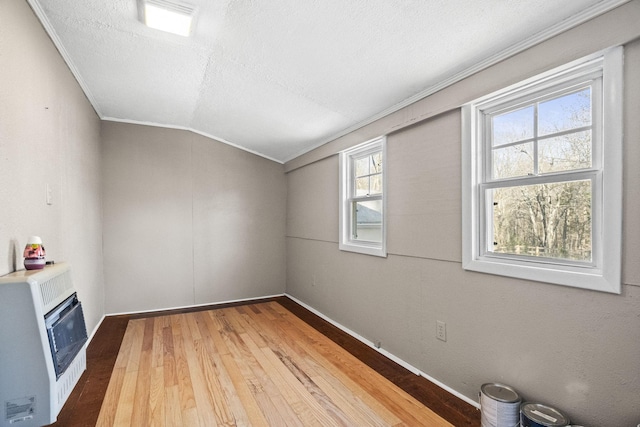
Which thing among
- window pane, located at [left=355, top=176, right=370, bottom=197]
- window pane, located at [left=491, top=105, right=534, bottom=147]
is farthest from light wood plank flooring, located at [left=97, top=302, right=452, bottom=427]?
window pane, located at [left=491, top=105, right=534, bottom=147]

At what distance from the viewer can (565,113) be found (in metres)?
1.69

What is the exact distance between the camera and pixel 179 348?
2.96 m

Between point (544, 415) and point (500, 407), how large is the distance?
0.19m

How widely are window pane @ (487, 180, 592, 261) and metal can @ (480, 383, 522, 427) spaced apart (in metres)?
0.80

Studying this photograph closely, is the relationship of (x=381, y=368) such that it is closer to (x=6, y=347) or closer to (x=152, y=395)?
(x=152, y=395)

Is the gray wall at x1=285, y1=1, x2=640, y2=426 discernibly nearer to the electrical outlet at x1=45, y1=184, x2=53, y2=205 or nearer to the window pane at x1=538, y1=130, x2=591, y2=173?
the window pane at x1=538, y1=130, x2=591, y2=173

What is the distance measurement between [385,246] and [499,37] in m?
1.73

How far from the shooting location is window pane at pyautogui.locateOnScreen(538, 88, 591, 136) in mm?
1609

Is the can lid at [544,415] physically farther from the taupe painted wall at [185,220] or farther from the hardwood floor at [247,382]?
the taupe painted wall at [185,220]

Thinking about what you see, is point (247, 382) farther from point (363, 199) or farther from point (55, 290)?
point (363, 199)

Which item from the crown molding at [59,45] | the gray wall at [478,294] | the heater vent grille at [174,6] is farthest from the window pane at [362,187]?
the crown molding at [59,45]

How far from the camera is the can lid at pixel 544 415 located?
58.2 inches

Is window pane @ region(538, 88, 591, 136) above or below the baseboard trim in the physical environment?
above


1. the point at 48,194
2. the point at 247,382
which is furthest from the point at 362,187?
the point at 48,194
